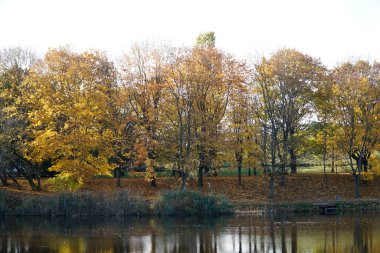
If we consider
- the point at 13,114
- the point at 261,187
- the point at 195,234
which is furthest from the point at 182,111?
the point at 195,234

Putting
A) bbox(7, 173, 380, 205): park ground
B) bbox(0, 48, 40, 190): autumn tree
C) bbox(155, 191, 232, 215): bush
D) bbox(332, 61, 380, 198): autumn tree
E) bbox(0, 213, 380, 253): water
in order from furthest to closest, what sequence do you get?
1. bbox(7, 173, 380, 205): park ground
2. bbox(332, 61, 380, 198): autumn tree
3. bbox(0, 48, 40, 190): autumn tree
4. bbox(155, 191, 232, 215): bush
5. bbox(0, 213, 380, 253): water

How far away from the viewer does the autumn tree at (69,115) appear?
143 feet

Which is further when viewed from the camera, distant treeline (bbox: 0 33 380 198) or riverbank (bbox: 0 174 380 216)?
distant treeline (bbox: 0 33 380 198)

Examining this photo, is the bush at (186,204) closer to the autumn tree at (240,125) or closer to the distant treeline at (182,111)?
the distant treeline at (182,111)

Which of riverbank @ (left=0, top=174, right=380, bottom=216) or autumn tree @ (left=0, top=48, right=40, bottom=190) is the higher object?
autumn tree @ (left=0, top=48, right=40, bottom=190)

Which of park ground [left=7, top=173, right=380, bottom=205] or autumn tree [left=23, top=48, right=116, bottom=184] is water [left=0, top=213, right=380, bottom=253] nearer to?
autumn tree [left=23, top=48, right=116, bottom=184]

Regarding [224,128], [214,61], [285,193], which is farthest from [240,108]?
[285,193]

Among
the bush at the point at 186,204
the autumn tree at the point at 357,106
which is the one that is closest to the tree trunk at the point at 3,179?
the bush at the point at 186,204

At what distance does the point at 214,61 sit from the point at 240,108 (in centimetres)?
563

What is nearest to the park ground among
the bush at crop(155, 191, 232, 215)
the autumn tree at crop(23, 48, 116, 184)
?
the autumn tree at crop(23, 48, 116, 184)

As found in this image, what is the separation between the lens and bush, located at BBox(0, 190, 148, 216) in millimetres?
42281

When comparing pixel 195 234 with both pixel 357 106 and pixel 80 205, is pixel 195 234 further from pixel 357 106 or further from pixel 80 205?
pixel 357 106

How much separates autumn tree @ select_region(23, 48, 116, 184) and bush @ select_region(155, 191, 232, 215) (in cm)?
631

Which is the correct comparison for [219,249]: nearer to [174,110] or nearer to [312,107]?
[174,110]
